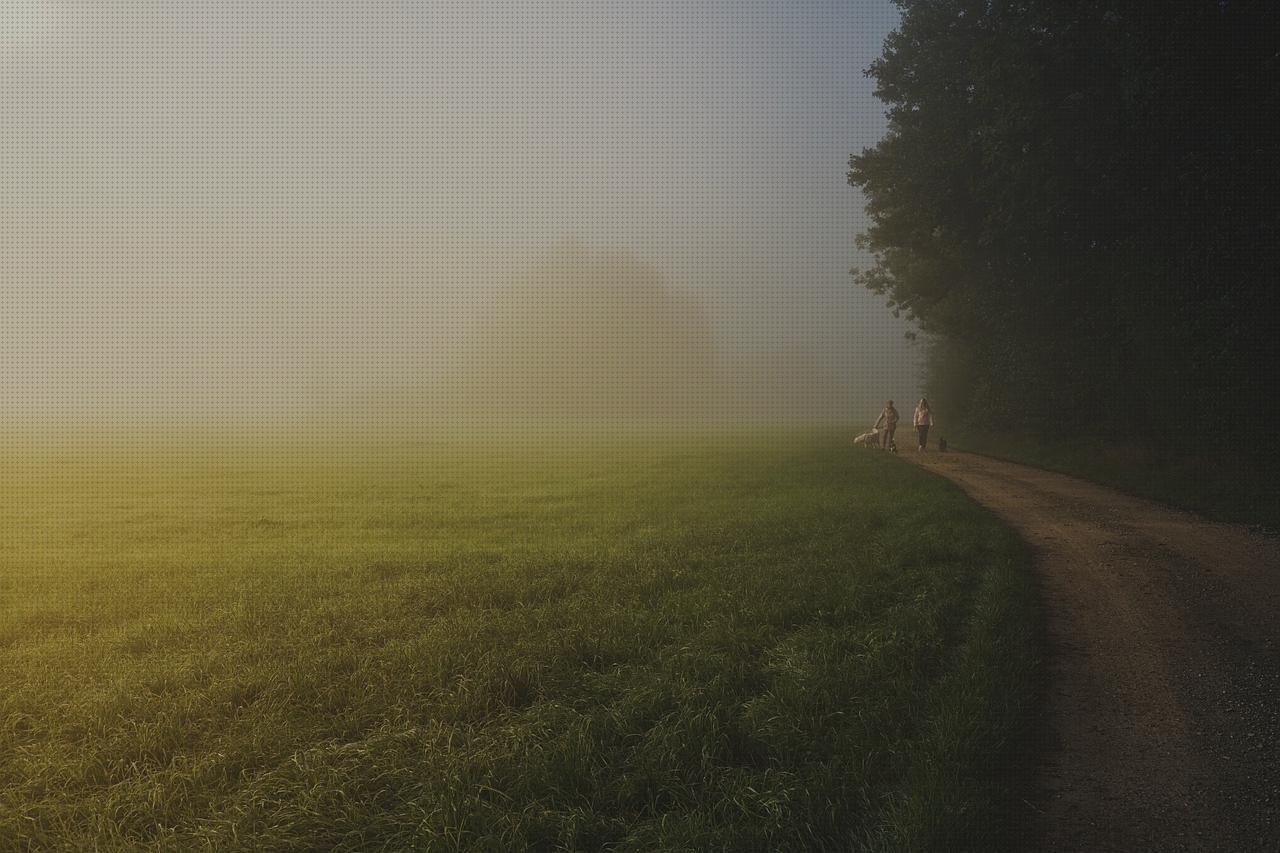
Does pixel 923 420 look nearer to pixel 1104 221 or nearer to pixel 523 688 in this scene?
pixel 1104 221

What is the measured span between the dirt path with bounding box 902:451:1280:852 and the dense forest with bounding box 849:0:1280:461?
8624 millimetres

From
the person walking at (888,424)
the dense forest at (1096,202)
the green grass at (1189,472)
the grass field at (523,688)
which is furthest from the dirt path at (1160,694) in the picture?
the person walking at (888,424)

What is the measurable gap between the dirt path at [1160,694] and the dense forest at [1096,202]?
8.62 metres

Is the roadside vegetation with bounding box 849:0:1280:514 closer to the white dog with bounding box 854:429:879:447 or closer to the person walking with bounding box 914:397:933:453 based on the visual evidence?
the person walking with bounding box 914:397:933:453

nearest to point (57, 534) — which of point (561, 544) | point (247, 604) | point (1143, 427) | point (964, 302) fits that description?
point (247, 604)

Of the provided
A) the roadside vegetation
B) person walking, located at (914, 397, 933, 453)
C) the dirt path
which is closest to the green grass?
the roadside vegetation

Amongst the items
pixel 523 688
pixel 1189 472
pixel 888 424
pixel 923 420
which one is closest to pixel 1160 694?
pixel 523 688

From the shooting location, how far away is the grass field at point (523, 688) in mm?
4379

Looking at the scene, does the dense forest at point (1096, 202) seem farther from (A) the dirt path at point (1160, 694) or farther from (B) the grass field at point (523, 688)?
(B) the grass field at point (523, 688)

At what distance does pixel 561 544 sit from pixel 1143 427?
Result: 2095 cm

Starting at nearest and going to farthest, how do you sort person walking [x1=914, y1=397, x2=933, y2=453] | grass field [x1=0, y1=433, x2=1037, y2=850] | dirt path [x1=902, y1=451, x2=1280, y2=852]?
dirt path [x1=902, y1=451, x2=1280, y2=852], grass field [x1=0, y1=433, x2=1037, y2=850], person walking [x1=914, y1=397, x2=933, y2=453]

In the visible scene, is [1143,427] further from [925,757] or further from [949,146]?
[925,757]

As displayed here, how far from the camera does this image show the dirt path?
427cm

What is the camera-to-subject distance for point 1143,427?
73.7 ft
